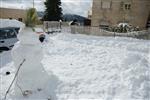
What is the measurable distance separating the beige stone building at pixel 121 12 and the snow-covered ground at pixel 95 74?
71.5ft

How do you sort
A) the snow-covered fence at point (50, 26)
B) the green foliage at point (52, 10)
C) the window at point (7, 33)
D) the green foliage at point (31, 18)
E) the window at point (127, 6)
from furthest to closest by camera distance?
1. the green foliage at point (52, 10)
2. the window at point (127, 6)
3. the snow-covered fence at point (50, 26)
4. the window at point (7, 33)
5. the green foliage at point (31, 18)

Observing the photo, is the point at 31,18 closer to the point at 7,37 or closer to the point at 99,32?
the point at 7,37

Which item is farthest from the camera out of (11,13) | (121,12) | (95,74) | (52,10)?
(11,13)

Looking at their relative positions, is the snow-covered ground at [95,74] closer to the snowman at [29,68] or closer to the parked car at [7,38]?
the snowman at [29,68]

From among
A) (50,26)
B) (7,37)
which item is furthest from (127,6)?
(7,37)

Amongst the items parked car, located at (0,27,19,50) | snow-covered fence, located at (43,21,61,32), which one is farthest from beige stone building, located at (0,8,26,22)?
parked car, located at (0,27,19,50)

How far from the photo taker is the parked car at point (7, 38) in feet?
49.8

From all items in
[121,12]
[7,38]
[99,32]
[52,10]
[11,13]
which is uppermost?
[52,10]

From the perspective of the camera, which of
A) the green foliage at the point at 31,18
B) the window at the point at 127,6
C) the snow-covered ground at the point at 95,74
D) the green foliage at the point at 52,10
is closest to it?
the snow-covered ground at the point at 95,74

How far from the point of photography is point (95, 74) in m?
9.12

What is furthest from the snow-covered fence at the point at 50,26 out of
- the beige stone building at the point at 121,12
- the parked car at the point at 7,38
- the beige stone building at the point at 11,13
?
the beige stone building at the point at 11,13

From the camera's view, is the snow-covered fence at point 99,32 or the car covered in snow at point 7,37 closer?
the car covered in snow at point 7,37

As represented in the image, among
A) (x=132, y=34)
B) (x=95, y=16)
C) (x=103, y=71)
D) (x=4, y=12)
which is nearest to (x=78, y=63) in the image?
(x=103, y=71)

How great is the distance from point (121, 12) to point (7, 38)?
21.1m
